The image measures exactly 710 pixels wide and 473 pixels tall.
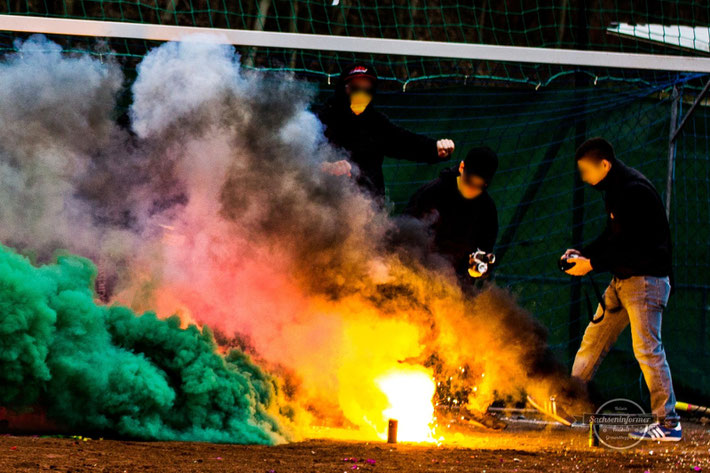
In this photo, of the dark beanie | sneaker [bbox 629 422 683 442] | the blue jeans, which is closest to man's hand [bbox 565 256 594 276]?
the blue jeans

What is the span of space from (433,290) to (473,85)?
2994 mm

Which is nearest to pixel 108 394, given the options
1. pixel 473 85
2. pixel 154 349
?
pixel 154 349

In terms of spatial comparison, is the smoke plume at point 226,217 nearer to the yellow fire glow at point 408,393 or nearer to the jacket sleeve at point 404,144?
the yellow fire glow at point 408,393

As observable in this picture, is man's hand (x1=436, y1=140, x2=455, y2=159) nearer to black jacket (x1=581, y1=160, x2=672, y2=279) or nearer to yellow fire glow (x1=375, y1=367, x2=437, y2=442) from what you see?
black jacket (x1=581, y1=160, x2=672, y2=279)

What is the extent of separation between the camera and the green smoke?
5.39 metres

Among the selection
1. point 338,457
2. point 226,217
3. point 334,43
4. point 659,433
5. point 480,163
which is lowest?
point 338,457

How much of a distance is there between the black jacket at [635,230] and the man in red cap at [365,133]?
129cm

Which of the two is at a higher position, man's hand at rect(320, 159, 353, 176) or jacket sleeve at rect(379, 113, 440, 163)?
jacket sleeve at rect(379, 113, 440, 163)

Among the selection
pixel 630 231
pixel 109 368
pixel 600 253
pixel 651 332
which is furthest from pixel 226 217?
pixel 651 332

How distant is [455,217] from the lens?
7.18 metres

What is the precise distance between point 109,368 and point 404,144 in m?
2.89

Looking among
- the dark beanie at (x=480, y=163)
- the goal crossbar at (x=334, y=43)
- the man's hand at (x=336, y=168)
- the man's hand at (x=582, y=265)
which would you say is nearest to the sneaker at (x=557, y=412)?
the man's hand at (x=582, y=265)

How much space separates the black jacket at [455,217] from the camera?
713 centimetres

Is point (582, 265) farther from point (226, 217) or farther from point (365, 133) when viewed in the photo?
point (226, 217)
